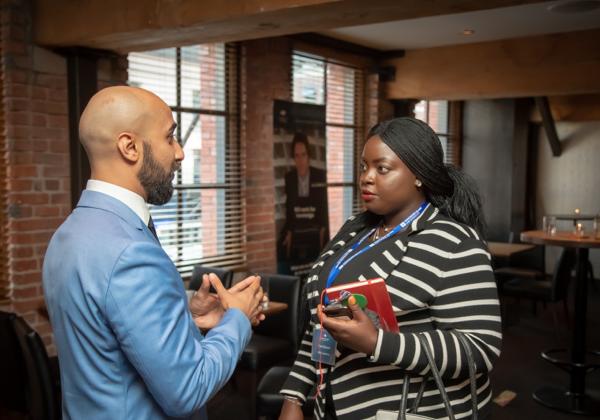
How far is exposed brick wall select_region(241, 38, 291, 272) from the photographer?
4945 mm

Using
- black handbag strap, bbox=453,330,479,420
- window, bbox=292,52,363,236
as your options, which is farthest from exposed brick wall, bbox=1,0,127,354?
black handbag strap, bbox=453,330,479,420

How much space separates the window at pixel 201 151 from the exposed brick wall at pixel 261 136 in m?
0.09

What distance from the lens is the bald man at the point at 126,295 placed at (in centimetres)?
104

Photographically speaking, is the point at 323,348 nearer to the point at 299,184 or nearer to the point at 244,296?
the point at 244,296

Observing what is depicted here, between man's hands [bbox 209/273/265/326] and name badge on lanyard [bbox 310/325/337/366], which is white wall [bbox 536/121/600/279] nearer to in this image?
name badge on lanyard [bbox 310/325/337/366]

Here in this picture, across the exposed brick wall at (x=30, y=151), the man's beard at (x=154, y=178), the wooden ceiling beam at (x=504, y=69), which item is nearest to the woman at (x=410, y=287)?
the man's beard at (x=154, y=178)

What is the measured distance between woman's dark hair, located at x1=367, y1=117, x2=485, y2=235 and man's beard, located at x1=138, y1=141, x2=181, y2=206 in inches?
23.0

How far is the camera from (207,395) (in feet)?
3.65

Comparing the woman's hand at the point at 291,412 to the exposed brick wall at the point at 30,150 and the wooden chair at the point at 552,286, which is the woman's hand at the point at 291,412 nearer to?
the exposed brick wall at the point at 30,150

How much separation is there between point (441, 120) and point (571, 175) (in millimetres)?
2006

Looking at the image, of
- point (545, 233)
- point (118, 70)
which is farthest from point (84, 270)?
point (545, 233)

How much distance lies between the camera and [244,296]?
129cm

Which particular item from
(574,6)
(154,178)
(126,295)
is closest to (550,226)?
(574,6)

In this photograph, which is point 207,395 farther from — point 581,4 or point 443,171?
point 581,4
